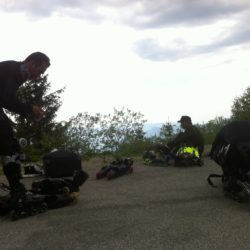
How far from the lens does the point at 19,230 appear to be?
4.46 meters

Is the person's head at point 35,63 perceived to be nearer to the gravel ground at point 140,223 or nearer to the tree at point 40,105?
the gravel ground at point 140,223

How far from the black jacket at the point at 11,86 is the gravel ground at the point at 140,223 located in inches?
51.9

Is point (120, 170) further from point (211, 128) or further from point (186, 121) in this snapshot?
point (211, 128)

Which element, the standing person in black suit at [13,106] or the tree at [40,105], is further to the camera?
the tree at [40,105]

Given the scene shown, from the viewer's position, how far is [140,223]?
14.8 ft

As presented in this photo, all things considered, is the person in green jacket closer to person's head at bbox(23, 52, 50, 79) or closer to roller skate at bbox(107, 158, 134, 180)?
roller skate at bbox(107, 158, 134, 180)

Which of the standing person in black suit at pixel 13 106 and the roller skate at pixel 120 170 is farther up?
the standing person in black suit at pixel 13 106

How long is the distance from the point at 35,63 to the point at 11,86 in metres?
0.42

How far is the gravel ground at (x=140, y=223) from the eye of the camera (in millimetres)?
3865

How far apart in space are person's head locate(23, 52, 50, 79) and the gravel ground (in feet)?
5.77

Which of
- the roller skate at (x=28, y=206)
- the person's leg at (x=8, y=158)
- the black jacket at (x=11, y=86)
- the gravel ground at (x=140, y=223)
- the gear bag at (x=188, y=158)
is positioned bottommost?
the gravel ground at (x=140, y=223)

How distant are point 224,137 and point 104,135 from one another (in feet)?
29.0

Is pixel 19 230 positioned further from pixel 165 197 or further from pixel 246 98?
pixel 246 98

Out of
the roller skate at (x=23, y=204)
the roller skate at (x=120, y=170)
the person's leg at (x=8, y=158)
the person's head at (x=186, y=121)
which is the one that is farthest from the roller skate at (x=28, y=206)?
the person's head at (x=186, y=121)
